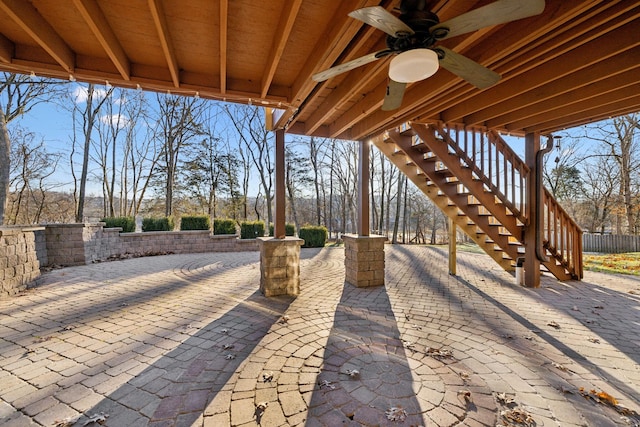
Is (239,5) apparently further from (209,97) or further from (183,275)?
(183,275)

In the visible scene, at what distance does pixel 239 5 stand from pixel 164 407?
2.86m

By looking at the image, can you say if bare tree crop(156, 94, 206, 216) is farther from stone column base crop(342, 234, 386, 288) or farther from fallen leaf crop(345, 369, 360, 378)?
fallen leaf crop(345, 369, 360, 378)

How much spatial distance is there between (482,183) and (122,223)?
9.33 m

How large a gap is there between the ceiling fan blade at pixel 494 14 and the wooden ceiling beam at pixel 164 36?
1.88 meters

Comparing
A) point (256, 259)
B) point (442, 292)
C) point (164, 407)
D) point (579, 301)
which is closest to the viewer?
point (164, 407)

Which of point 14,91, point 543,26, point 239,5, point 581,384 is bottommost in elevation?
point 581,384

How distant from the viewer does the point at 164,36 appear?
217 cm

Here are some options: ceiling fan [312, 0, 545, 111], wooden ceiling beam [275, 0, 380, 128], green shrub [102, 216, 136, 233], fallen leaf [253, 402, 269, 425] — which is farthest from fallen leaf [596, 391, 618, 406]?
green shrub [102, 216, 136, 233]

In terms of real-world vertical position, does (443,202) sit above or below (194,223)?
above

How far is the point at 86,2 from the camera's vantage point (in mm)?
1832

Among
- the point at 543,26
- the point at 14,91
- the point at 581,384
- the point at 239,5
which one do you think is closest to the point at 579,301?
the point at 581,384

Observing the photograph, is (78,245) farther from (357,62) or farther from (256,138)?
(256,138)

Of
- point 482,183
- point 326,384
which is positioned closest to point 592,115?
point 482,183

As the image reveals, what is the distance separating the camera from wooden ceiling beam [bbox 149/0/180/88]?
6.11 ft
